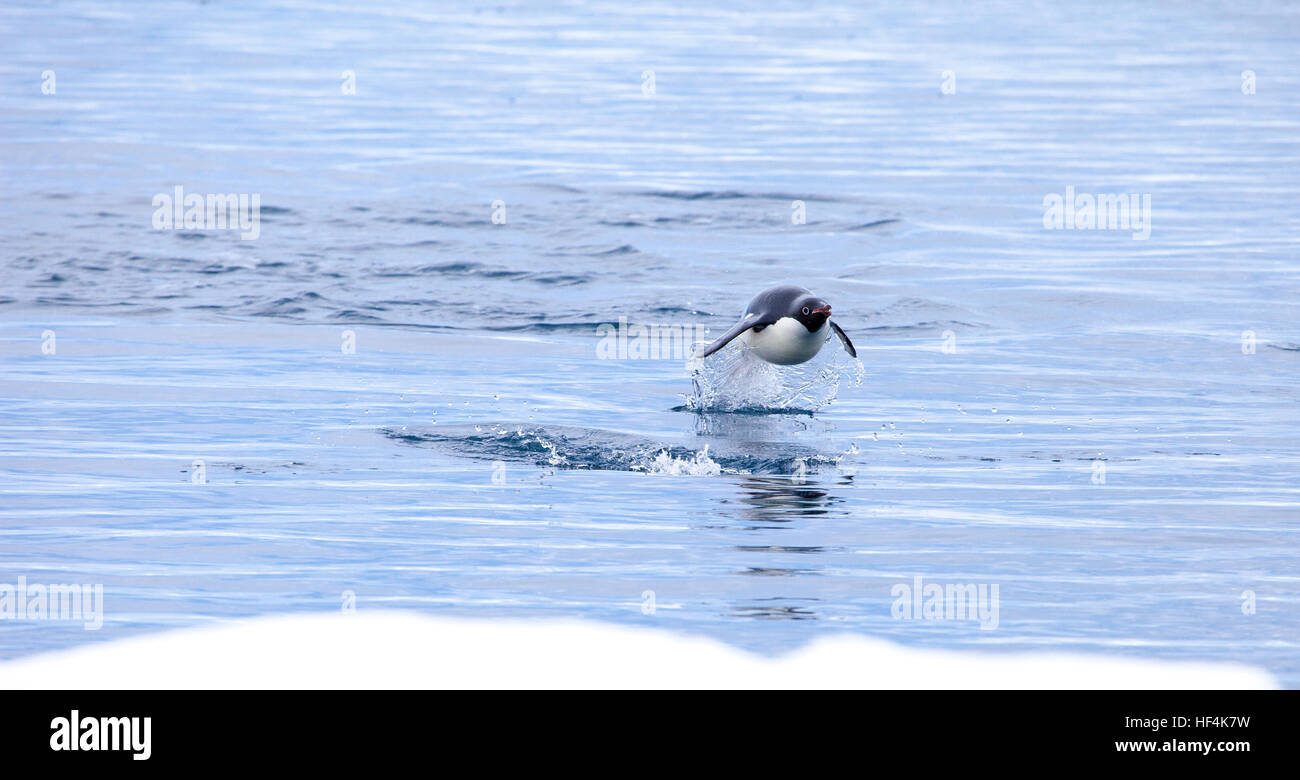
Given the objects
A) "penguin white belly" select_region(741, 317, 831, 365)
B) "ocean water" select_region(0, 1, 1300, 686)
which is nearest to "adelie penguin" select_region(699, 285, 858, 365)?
"penguin white belly" select_region(741, 317, 831, 365)

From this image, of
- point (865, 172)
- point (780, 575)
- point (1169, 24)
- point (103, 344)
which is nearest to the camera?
point (780, 575)

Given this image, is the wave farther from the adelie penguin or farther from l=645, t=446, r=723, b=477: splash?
the adelie penguin

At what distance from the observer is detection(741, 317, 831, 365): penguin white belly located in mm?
12789

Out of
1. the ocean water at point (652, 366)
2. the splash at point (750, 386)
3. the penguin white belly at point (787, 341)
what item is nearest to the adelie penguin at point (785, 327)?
the penguin white belly at point (787, 341)

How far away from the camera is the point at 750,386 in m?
14.3

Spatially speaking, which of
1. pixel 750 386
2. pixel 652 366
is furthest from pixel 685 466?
pixel 652 366

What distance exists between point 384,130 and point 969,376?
59.3 ft

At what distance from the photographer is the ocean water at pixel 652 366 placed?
9609mm

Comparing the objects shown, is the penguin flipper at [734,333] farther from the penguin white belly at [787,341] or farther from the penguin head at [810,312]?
the penguin head at [810,312]

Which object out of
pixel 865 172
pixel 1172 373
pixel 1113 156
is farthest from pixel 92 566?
pixel 1113 156

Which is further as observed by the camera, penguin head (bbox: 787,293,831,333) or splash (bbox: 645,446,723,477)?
penguin head (bbox: 787,293,831,333)

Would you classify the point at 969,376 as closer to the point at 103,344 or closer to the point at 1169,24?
the point at 103,344
